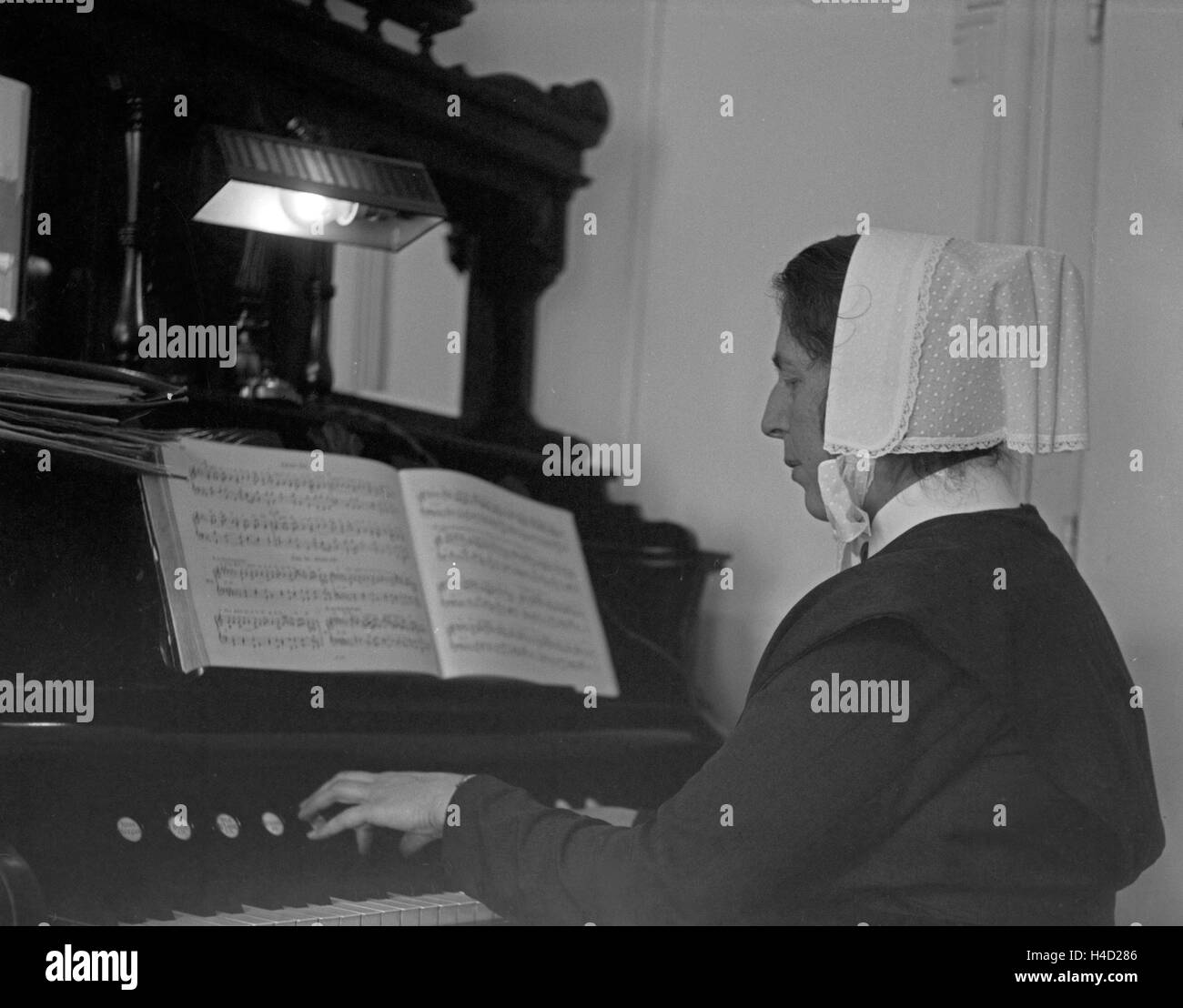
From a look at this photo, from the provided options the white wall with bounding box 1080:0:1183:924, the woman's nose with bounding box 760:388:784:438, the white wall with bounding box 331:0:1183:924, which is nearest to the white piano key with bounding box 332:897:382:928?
the white wall with bounding box 331:0:1183:924

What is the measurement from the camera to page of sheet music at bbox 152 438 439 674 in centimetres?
156

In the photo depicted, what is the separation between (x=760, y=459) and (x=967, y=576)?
595mm

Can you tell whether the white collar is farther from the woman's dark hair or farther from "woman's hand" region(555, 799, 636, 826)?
"woman's hand" region(555, 799, 636, 826)

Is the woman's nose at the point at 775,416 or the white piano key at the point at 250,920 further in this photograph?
the woman's nose at the point at 775,416

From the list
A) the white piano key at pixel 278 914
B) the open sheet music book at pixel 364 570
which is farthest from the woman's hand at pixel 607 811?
the white piano key at pixel 278 914

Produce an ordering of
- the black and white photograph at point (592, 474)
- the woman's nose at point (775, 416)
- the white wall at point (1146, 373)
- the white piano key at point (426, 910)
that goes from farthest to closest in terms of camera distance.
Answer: the white wall at point (1146, 373)
the woman's nose at point (775, 416)
the white piano key at point (426, 910)
the black and white photograph at point (592, 474)

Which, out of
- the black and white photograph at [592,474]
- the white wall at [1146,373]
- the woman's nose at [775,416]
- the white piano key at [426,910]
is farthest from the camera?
the white wall at [1146,373]

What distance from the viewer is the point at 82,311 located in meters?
1.72

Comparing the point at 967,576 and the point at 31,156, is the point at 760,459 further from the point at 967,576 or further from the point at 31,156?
the point at 31,156

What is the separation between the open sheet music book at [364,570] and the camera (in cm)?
156

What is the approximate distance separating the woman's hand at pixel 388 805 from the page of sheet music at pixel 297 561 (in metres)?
0.16

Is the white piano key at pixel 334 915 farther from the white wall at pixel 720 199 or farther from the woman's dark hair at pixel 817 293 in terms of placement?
the woman's dark hair at pixel 817 293

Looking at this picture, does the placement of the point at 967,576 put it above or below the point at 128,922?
above
